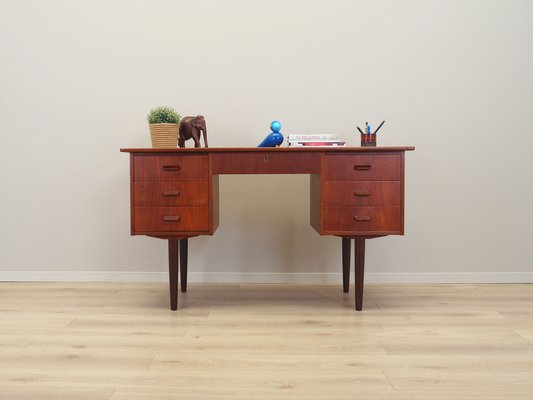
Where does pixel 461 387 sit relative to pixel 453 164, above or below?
below

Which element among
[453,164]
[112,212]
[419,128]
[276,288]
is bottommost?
[276,288]

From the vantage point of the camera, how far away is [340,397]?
1381 millimetres

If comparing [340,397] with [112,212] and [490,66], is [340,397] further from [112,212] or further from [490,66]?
[490,66]

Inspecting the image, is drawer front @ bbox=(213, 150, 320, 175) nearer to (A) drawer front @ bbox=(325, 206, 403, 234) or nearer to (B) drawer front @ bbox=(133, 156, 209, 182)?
(B) drawer front @ bbox=(133, 156, 209, 182)

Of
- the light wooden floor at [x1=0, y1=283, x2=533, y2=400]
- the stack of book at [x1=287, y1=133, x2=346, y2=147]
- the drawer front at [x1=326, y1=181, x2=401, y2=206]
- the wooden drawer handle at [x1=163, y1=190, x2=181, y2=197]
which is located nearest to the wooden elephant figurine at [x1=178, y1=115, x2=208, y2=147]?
the wooden drawer handle at [x1=163, y1=190, x2=181, y2=197]

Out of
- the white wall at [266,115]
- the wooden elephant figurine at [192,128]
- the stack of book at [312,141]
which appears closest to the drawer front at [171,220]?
the wooden elephant figurine at [192,128]

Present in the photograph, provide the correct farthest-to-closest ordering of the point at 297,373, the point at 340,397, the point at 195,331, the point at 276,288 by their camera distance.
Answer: the point at 276,288
the point at 195,331
the point at 297,373
the point at 340,397

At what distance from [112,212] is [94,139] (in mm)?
432

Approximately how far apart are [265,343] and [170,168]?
34.9 inches

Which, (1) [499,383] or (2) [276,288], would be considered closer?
(1) [499,383]

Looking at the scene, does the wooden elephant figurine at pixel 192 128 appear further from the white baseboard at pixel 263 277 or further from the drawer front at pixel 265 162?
the white baseboard at pixel 263 277

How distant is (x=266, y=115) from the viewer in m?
2.83

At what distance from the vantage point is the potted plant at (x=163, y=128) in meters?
2.35

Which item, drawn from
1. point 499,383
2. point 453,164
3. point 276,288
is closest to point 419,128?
point 453,164
